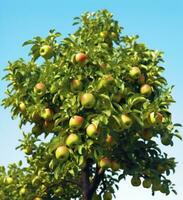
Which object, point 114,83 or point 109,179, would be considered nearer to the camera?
point 114,83

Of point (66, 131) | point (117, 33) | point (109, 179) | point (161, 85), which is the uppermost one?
point (117, 33)

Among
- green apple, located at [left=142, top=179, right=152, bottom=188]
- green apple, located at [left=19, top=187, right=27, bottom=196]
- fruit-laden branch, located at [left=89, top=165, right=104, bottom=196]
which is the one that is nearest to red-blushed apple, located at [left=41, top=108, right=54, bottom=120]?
fruit-laden branch, located at [left=89, top=165, right=104, bottom=196]

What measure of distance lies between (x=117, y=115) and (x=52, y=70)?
2653mm

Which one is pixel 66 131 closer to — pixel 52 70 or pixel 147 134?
pixel 52 70

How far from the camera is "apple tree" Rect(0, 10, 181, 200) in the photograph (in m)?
15.6

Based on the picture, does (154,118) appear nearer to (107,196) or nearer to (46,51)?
(46,51)

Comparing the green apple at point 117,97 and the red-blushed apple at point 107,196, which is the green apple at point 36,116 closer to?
the green apple at point 117,97

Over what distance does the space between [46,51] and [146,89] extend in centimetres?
351

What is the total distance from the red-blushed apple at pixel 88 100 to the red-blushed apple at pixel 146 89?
261 cm

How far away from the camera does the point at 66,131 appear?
51.3 ft

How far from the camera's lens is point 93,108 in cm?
1600

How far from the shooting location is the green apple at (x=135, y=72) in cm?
1717

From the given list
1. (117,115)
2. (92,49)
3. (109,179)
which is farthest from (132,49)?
(109,179)

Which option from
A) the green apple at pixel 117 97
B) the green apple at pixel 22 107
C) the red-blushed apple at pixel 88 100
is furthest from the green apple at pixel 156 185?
the green apple at pixel 22 107
